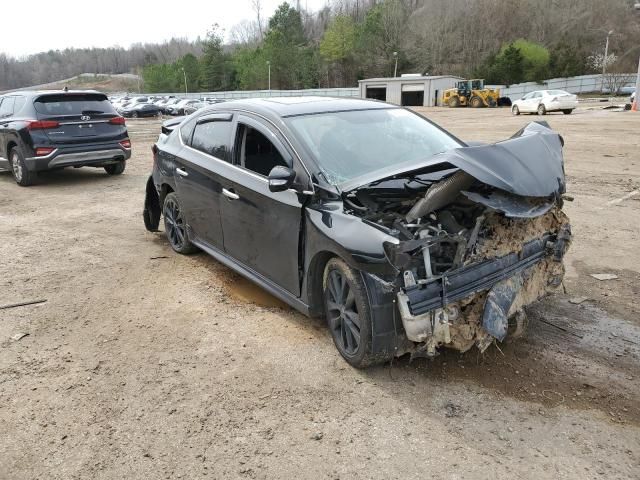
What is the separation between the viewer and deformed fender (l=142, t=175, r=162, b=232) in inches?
261

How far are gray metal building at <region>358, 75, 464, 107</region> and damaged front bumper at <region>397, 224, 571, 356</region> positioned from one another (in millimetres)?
55645

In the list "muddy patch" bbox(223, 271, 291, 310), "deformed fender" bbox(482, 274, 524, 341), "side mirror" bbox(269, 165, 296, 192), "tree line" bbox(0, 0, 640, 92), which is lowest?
"muddy patch" bbox(223, 271, 291, 310)

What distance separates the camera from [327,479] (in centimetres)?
255

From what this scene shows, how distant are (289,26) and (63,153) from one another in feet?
319

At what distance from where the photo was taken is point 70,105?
33.3 feet

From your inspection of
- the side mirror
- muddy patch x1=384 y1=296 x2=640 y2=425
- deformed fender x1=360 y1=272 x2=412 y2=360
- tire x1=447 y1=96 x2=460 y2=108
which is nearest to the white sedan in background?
tire x1=447 y1=96 x2=460 y2=108

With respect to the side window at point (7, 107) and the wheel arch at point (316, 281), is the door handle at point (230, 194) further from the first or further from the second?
the side window at point (7, 107)

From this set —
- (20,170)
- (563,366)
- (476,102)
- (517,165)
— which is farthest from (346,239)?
(476,102)

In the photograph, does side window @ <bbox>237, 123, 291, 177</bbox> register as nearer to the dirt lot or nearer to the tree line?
the dirt lot

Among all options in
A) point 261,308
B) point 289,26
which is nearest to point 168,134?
point 261,308

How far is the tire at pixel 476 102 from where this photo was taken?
145ft

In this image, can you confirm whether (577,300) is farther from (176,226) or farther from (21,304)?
(21,304)

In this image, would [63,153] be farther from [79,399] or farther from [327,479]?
[327,479]

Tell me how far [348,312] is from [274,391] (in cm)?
68
